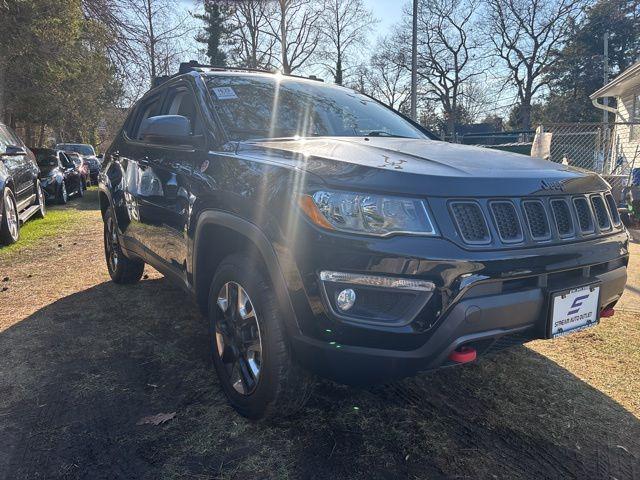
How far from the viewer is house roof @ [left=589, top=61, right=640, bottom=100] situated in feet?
42.8

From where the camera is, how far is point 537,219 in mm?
2176

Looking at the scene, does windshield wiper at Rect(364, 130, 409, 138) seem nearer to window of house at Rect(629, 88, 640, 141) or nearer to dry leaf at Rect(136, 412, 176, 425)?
dry leaf at Rect(136, 412, 176, 425)

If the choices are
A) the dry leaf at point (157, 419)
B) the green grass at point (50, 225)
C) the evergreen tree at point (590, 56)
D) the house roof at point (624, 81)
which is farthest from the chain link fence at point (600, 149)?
the evergreen tree at point (590, 56)

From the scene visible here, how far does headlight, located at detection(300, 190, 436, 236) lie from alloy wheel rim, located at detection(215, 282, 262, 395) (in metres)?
0.62

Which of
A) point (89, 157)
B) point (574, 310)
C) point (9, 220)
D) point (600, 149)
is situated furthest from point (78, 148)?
point (574, 310)

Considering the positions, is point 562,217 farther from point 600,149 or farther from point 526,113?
point 526,113

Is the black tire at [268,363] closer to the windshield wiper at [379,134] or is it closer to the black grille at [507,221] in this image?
the black grille at [507,221]

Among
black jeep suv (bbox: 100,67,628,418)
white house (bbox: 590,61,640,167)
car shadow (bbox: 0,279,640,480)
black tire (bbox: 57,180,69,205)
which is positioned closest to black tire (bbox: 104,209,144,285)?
car shadow (bbox: 0,279,640,480)

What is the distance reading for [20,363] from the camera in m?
3.24

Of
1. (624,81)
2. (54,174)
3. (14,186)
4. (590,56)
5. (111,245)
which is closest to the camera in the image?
(111,245)

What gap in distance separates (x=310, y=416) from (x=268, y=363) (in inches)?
22.3

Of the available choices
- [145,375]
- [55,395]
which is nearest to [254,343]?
[145,375]

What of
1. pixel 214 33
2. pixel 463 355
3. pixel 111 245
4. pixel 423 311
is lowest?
pixel 111 245

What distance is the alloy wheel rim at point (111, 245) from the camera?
4.82 m
